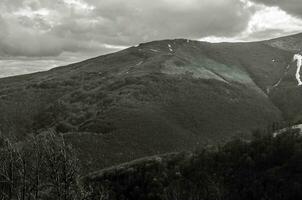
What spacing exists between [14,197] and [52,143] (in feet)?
21.2

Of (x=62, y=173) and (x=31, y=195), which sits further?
(x=62, y=173)

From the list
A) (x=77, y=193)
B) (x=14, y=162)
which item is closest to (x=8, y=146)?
(x=14, y=162)

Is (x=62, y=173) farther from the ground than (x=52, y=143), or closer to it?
closer to it

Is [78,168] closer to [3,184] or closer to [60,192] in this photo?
[60,192]

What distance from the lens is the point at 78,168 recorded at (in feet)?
153

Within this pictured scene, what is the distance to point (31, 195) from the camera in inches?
1679

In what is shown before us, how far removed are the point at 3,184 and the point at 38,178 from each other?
17.0 ft

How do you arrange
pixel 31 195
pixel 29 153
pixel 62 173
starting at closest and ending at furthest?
pixel 31 195 → pixel 62 173 → pixel 29 153

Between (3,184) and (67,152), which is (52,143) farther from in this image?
(3,184)

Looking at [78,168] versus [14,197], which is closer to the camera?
[14,197]

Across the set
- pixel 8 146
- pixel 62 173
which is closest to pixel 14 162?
pixel 8 146

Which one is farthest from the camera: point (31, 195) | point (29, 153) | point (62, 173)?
point (29, 153)

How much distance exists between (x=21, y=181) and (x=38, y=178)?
1604 mm

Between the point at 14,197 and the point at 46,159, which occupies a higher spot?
the point at 46,159
